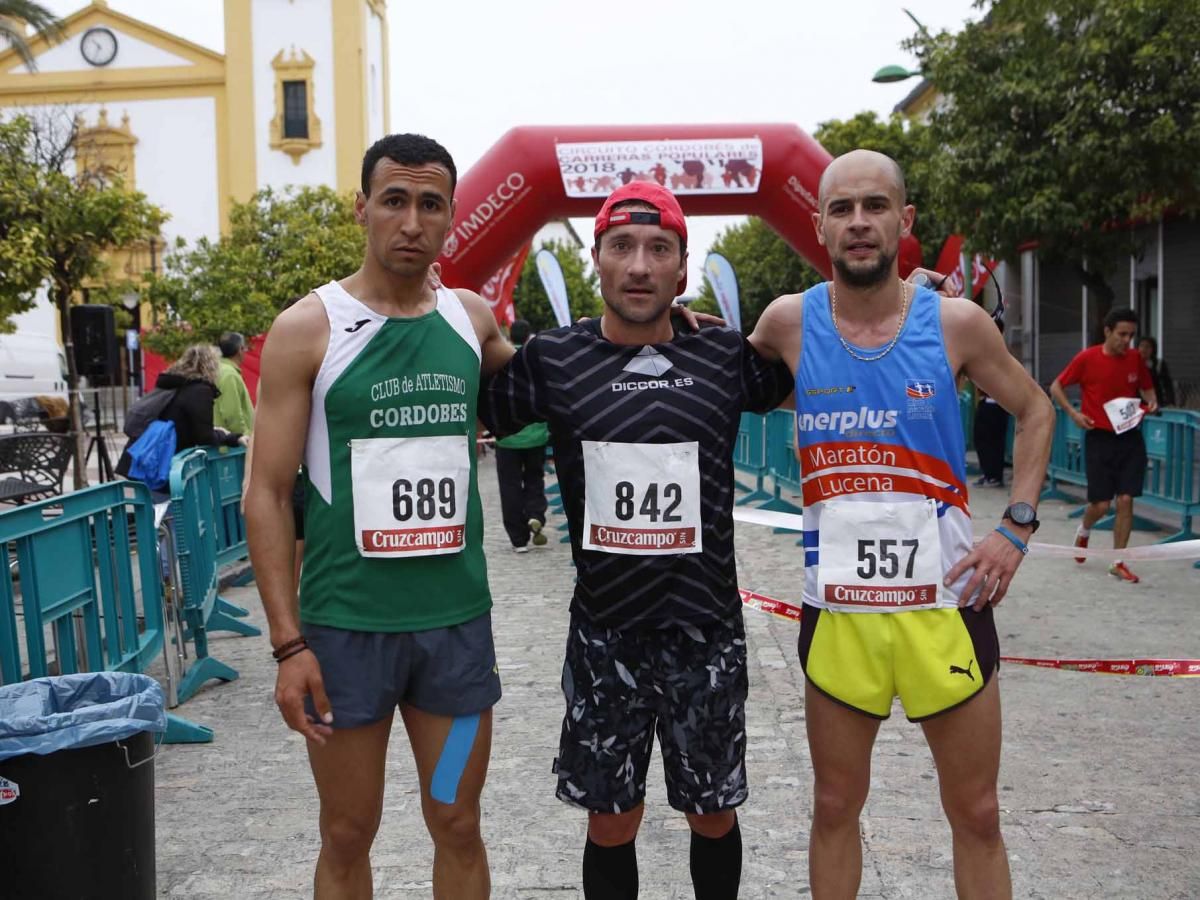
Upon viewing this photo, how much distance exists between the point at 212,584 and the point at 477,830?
4.79m

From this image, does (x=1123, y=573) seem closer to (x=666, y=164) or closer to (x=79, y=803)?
(x=666, y=164)

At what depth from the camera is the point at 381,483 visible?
2699 millimetres

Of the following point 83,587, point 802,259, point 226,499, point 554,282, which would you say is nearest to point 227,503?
point 226,499

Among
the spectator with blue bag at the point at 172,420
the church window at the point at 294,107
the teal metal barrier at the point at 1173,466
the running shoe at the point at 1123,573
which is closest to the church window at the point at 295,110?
the church window at the point at 294,107

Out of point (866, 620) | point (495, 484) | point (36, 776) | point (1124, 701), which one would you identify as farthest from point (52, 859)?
point (495, 484)

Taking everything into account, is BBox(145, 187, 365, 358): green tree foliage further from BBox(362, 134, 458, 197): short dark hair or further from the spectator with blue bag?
BBox(362, 134, 458, 197): short dark hair

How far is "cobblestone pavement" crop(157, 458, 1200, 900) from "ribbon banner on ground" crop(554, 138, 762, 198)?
5.84 m

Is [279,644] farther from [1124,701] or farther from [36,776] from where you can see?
[1124,701]

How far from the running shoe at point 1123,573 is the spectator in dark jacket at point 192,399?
6.77 meters

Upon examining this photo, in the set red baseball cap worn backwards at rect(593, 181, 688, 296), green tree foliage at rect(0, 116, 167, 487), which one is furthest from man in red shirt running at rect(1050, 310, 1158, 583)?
green tree foliage at rect(0, 116, 167, 487)

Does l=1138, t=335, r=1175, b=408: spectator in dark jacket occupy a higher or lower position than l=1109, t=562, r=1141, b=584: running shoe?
higher

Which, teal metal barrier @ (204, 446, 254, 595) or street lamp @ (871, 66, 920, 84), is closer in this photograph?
teal metal barrier @ (204, 446, 254, 595)

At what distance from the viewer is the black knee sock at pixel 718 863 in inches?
115

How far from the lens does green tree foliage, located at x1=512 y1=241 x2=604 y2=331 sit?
53938 millimetres
